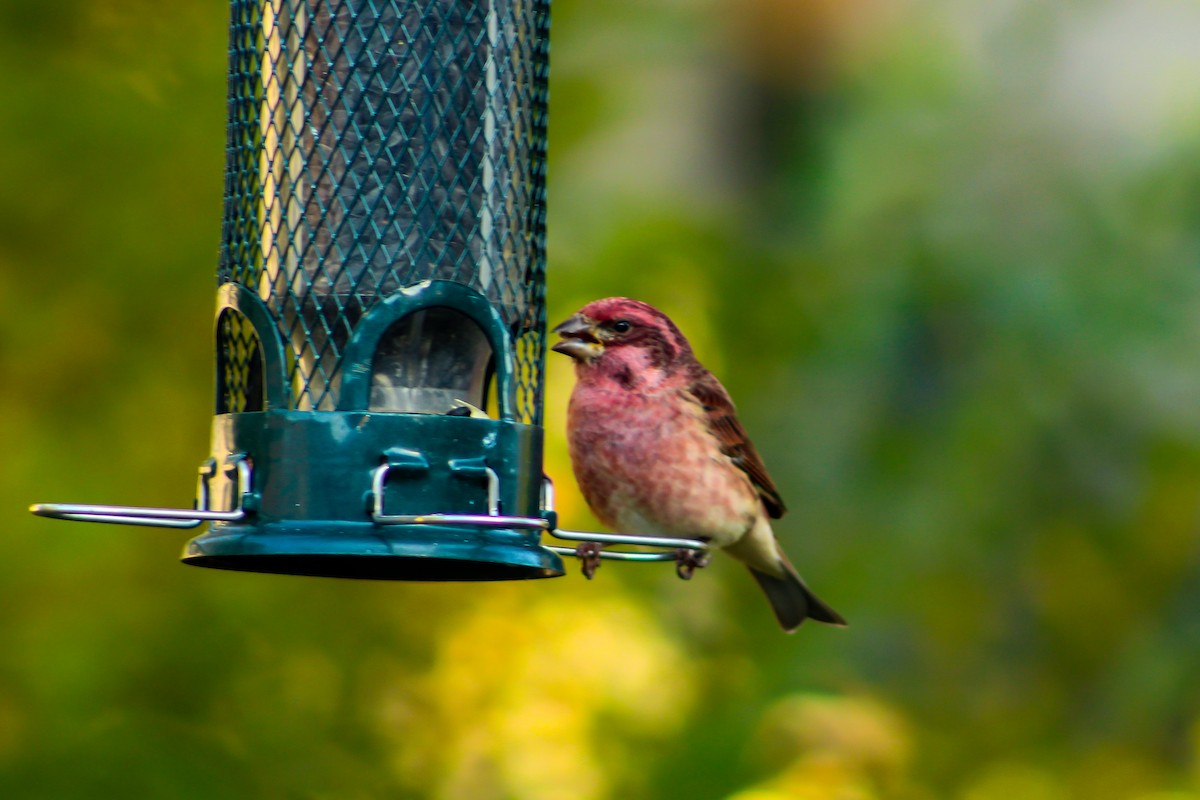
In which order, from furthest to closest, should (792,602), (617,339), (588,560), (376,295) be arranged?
(792,602)
(617,339)
(588,560)
(376,295)

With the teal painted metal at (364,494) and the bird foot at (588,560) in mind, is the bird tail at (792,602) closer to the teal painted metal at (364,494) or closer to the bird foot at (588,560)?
the bird foot at (588,560)

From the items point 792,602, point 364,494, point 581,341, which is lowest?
point 792,602

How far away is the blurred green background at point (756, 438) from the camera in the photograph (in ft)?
21.0

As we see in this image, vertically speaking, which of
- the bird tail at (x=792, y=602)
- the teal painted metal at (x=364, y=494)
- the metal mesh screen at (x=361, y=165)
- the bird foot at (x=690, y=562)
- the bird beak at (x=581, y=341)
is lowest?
the bird tail at (x=792, y=602)

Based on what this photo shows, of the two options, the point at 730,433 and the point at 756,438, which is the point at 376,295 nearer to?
the point at 730,433

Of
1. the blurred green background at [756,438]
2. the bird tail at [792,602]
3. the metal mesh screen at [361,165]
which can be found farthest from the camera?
the bird tail at [792,602]

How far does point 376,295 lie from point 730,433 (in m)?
2.06

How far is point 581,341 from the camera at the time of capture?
21.4ft

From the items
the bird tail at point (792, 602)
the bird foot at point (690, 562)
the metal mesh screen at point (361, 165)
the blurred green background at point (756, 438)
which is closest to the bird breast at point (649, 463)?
the bird foot at point (690, 562)

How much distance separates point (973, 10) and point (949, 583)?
10.6 ft

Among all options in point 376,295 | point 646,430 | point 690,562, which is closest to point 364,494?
point 376,295

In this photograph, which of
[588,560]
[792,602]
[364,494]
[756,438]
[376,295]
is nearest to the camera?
[364,494]

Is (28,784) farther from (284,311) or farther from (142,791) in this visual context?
(284,311)

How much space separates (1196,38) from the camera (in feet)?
30.2
